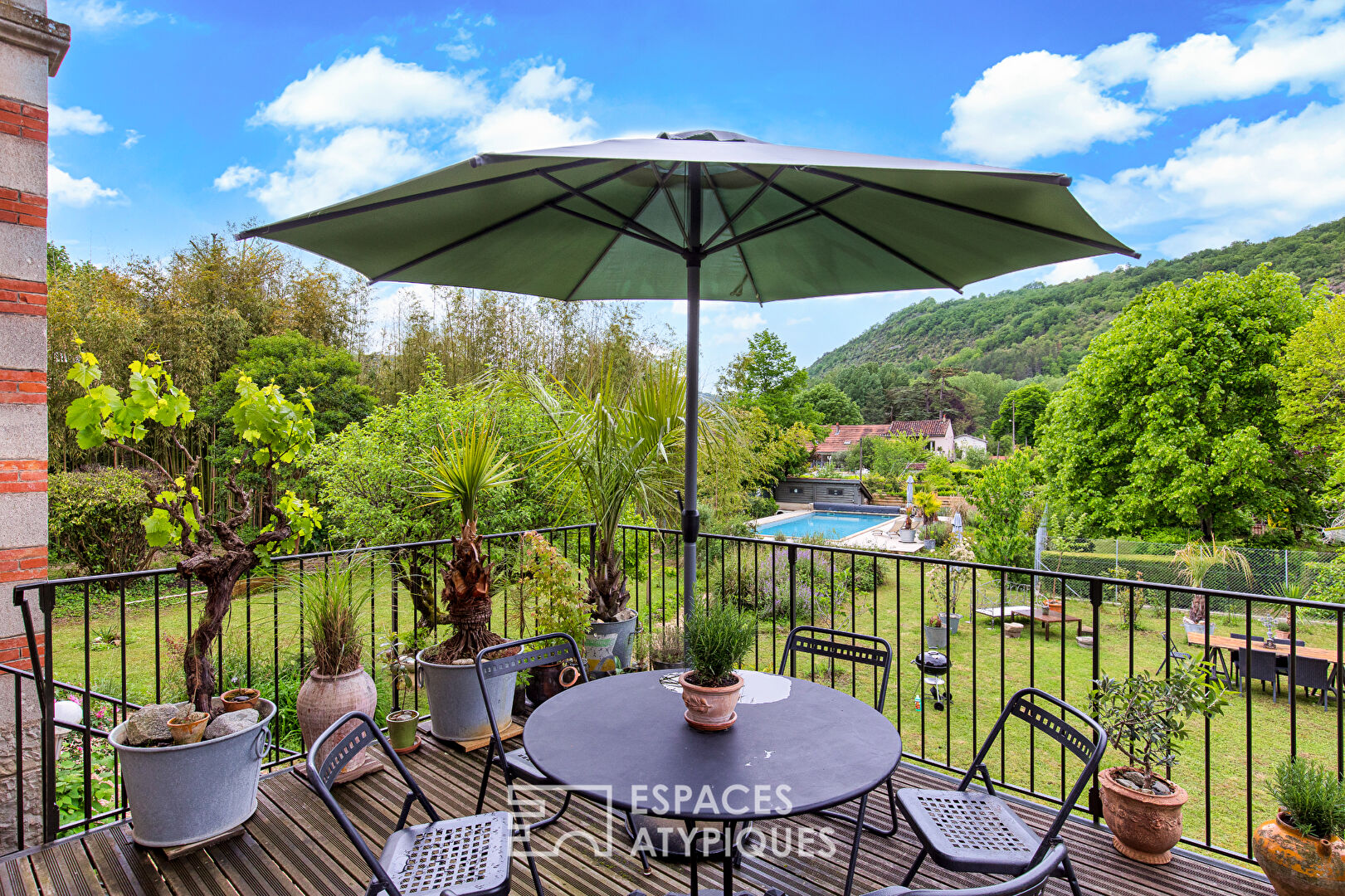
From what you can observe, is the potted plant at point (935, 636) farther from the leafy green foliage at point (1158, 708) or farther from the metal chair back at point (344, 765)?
the metal chair back at point (344, 765)

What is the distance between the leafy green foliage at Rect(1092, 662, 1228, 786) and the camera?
227 centimetres

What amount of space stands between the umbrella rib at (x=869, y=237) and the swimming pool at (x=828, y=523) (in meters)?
15.8

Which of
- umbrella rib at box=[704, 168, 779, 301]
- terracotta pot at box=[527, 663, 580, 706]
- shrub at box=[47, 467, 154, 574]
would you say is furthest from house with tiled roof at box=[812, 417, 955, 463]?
terracotta pot at box=[527, 663, 580, 706]

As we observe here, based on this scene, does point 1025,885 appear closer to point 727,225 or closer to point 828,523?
point 727,225

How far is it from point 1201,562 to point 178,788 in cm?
1401

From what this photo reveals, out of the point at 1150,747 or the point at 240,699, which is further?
the point at 240,699

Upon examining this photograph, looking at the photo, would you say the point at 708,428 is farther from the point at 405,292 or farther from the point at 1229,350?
the point at 1229,350

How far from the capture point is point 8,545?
3191 mm

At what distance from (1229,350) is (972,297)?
37500 millimetres

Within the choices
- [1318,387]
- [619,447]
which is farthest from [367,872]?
[1318,387]

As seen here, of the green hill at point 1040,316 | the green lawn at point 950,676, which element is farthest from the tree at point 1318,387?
the green hill at point 1040,316

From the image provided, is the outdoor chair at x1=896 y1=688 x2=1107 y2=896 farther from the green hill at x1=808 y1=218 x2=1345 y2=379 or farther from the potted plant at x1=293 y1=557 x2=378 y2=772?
the green hill at x1=808 y1=218 x2=1345 y2=379

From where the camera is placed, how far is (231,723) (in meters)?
2.42

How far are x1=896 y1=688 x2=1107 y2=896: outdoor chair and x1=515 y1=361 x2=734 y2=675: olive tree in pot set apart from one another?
221 centimetres
